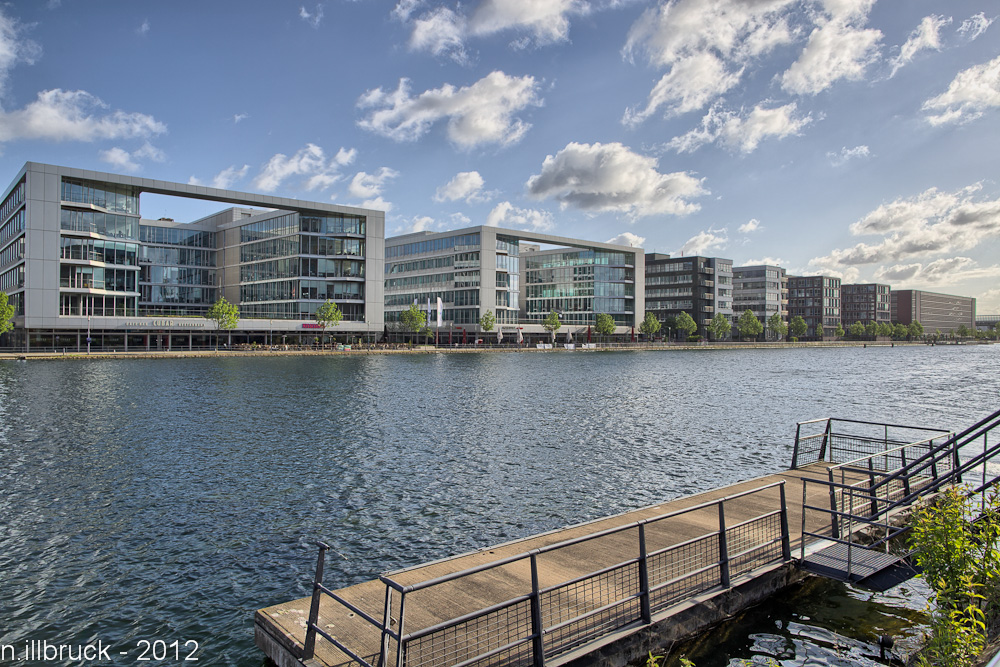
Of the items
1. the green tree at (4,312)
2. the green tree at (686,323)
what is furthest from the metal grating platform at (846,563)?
the green tree at (686,323)

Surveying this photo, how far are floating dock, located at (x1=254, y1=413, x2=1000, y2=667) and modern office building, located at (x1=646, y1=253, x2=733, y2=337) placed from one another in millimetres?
186397

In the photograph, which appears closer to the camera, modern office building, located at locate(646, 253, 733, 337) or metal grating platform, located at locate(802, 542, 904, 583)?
metal grating platform, located at locate(802, 542, 904, 583)

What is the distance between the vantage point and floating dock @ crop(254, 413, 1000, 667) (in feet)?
26.6

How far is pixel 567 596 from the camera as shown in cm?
971

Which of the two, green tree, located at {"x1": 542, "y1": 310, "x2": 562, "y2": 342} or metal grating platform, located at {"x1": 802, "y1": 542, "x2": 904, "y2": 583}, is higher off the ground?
green tree, located at {"x1": 542, "y1": 310, "x2": 562, "y2": 342}

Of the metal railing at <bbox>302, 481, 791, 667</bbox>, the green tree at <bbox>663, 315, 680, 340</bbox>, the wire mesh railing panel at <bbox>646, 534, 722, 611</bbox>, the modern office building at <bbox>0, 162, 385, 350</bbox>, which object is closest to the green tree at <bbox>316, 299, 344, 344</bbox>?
the modern office building at <bbox>0, 162, 385, 350</bbox>

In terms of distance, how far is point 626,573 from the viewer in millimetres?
10984

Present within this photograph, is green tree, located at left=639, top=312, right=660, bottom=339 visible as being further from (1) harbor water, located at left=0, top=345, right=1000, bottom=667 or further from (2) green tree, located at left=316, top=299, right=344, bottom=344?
(1) harbor water, located at left=0, top=345, right=1000, bottom=667

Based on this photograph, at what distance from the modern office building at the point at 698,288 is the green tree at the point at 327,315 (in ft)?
378

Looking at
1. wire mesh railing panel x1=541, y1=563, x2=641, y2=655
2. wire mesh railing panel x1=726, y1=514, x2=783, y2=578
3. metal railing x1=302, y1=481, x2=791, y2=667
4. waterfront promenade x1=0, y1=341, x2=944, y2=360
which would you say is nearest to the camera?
metal railing x1=302, y1=481, x2=791, y2=667

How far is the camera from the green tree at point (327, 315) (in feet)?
375

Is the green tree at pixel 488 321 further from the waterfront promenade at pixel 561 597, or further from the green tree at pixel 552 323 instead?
the waterfront promenade at pixel 561 597

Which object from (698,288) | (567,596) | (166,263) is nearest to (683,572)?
(567,596)

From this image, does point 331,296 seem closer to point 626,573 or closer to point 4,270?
point 4,270
